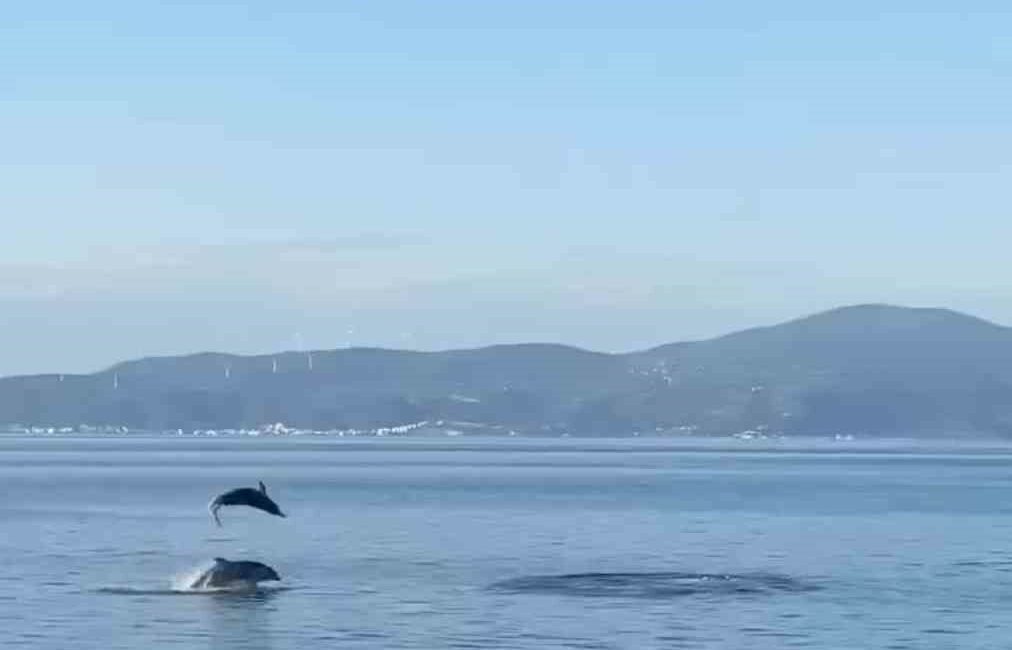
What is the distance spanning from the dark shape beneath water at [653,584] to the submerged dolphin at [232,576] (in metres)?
6.75

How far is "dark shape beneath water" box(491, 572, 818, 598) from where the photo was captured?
61.6 metres

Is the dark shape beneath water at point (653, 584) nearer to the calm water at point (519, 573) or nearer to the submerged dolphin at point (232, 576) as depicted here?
the calm water at point (519, 573)

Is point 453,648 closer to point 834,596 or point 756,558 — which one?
point 834,596

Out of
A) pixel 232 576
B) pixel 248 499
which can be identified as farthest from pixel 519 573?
pixel 232 576

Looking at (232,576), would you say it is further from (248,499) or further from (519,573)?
(519,573)

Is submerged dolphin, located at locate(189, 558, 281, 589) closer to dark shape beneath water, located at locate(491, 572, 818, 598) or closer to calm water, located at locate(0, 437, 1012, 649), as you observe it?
calm water, located at locate(0, 437, 1012, 649)

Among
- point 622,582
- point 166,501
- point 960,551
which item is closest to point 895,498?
point 166,501

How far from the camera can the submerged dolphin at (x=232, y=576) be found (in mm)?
62344

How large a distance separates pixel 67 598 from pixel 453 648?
600 inches

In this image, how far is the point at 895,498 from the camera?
465ft

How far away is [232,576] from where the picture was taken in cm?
6281

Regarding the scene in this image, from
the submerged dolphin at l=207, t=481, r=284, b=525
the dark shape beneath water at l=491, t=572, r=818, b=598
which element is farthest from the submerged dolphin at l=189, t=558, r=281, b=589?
the dark shape beneath water at l=491, t=572, r=818, b=598

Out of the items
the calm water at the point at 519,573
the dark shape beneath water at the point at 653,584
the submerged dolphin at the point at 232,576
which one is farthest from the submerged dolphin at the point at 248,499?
the dark shape beneath water at the point at 653,584

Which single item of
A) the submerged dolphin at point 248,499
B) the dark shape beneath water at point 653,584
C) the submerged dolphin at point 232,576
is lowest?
the dark shape beneath water at point 653,584
